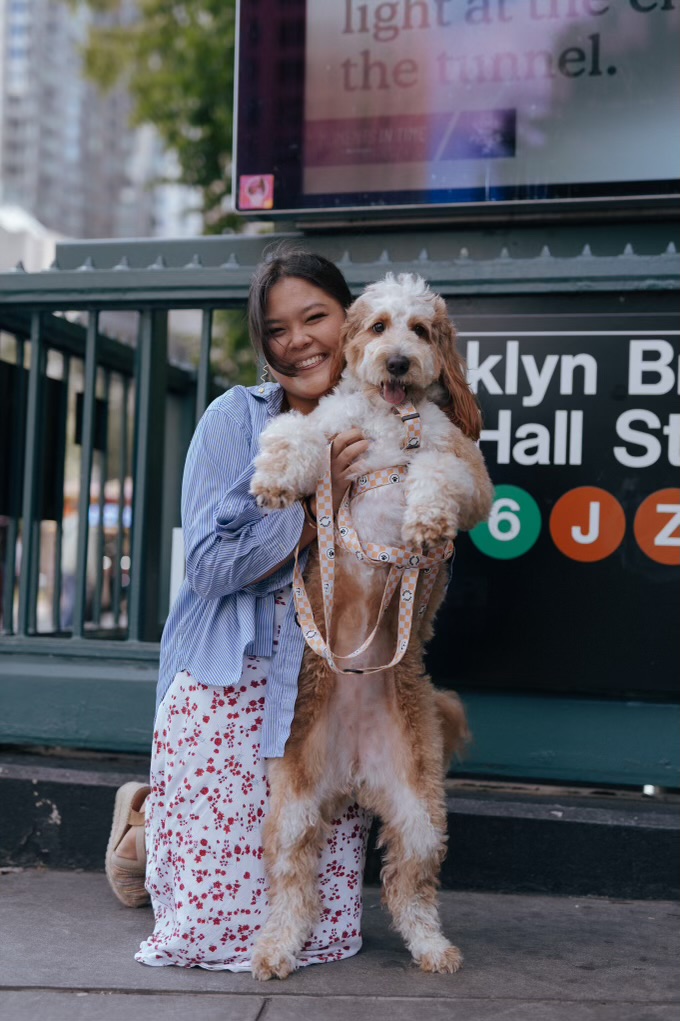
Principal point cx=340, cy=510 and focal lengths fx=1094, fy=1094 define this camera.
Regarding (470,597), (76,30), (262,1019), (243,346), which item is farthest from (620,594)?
(76,30)

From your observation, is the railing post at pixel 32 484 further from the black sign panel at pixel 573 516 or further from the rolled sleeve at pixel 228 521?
the black sign panel at pixel 573 516

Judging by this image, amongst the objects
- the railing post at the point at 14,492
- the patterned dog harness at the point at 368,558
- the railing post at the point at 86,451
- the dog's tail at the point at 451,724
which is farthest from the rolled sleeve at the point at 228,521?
the railing post at the point at 14,492

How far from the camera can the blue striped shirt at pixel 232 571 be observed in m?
3.35

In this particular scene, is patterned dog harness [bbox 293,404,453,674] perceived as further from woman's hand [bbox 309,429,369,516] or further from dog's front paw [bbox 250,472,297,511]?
dog's front paw [bbox 250,472,297,511]

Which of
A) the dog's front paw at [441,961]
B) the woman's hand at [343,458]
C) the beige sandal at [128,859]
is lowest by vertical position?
the dog's front paw at [441,961]

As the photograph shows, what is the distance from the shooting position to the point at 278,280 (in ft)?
11.6

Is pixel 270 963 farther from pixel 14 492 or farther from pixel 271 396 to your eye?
pixel 14 492

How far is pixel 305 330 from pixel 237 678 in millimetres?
1133

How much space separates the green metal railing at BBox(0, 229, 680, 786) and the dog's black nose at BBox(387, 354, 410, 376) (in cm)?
136

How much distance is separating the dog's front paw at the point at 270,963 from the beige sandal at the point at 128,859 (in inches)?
29.5

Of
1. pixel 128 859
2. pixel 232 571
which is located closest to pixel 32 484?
pixel 128 859

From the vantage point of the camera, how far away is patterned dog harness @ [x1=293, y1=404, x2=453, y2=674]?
326cm

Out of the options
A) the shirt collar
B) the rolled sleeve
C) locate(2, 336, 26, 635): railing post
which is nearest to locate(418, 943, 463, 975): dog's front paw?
the rolled sleeve

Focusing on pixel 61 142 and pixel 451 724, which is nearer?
pixel 451 724
